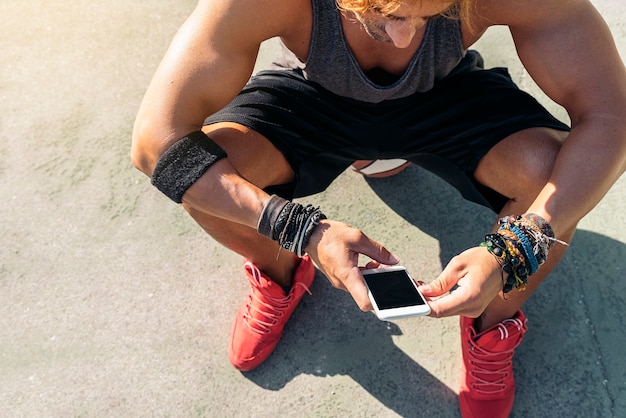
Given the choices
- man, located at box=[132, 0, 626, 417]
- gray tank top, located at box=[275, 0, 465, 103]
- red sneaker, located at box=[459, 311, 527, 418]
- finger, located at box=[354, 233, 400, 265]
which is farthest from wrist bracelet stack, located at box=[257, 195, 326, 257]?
red sneaker, located at box=[459, 311, 527, 418]

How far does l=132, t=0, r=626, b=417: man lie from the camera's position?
1.46m

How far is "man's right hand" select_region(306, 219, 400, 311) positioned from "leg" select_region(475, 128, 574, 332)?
47cm

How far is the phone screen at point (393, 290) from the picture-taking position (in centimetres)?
142

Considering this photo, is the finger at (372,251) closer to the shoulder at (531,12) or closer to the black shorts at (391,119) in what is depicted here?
the black shorts at (391,119)

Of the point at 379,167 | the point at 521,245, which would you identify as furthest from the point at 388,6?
the point at 379,167

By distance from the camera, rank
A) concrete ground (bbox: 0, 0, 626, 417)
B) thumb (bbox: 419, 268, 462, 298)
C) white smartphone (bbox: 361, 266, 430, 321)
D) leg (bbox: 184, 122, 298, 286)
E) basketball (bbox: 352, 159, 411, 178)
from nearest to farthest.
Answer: white smartphone (bbox: 361, 266, 430, 321)
thumb (bbox: 419, 268, 462, 298)
leg (bbox: 184, 122, 298, 286)
concrete ground (bbox: 0, 0, 626, 417)
basketball (bbox: 352, 159, 411, 178)

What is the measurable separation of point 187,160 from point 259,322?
67 cm

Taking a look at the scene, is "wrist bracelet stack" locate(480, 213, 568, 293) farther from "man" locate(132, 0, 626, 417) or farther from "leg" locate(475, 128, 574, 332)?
"leg" locate(475, 128, 574, 332)

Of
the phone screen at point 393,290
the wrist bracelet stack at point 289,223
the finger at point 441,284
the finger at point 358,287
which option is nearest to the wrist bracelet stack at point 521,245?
the finger at point 441,284

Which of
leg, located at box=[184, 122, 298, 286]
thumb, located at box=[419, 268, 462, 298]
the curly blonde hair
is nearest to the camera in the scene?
the curly blonde hair

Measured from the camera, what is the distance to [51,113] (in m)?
2.58

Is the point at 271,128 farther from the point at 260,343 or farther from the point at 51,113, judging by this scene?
the point at 51,113

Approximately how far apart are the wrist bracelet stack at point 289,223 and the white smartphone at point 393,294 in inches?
7.4

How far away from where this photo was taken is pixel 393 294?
57.0 inches
